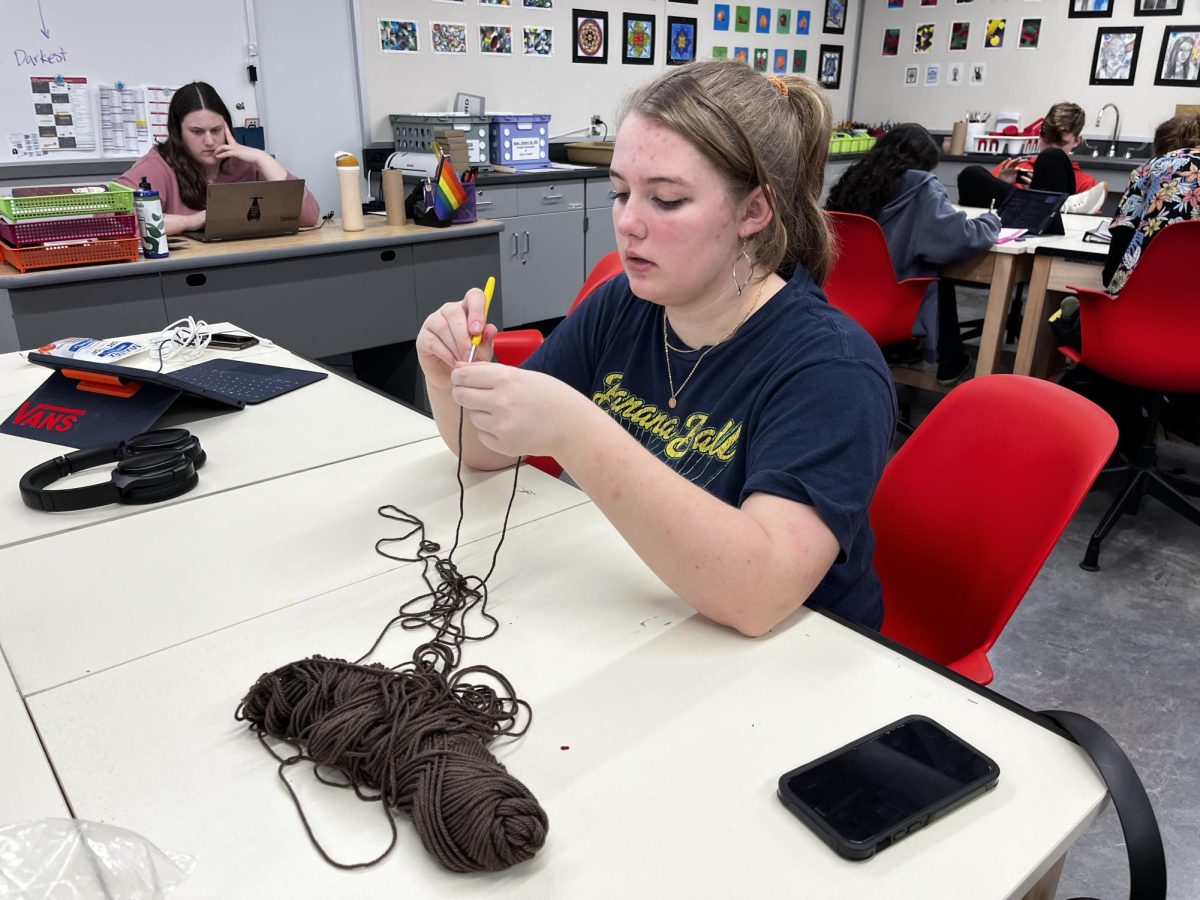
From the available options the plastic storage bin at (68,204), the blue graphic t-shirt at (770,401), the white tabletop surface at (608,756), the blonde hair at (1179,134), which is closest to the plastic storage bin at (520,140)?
the plastic storage bin at (68,204)

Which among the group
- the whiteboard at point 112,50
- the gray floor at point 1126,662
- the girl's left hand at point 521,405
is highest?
the whiteboard at point 112,50

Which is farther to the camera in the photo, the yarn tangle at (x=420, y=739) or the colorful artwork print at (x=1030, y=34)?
the colorful artwork print at (x=1030, y=34)

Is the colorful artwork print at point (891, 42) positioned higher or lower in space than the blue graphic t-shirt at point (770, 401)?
higher

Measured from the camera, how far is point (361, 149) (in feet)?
14.6

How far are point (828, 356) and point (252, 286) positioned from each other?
2.42 metres

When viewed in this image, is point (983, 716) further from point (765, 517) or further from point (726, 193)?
point (726, 193)

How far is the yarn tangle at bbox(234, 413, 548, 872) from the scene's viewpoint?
2.14ft

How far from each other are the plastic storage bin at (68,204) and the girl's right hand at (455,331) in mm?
1898

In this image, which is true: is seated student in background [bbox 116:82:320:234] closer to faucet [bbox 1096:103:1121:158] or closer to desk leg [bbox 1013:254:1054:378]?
desk leg [bbox 1013:254:1054:378]

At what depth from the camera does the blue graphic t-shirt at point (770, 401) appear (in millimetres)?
963

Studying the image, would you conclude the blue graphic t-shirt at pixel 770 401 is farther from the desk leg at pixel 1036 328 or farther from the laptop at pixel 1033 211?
the laptop at pixel 1033 211

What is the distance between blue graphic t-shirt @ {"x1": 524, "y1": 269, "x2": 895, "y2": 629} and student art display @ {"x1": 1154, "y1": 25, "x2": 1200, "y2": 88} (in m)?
5.47

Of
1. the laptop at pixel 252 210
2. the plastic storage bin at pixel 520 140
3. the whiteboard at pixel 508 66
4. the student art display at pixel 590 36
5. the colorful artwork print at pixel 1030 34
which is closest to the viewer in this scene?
the laptop at pixel 252 210

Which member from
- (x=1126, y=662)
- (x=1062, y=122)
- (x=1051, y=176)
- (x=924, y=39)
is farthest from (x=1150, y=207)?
(x=924, y=39)
